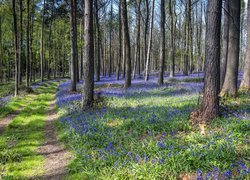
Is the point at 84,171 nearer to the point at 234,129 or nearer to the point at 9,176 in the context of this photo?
the point at 9,176

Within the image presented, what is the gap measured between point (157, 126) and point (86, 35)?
21.8ft

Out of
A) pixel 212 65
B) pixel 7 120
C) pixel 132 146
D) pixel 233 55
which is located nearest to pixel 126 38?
pixel 233 55

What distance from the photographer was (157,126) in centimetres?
814

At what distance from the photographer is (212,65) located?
8.05 meters

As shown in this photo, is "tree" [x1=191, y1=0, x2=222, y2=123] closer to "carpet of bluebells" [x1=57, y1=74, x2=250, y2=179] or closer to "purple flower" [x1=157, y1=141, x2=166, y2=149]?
"carpet of bluebells" [x1=57, y1=74, x2=250, y2=179]

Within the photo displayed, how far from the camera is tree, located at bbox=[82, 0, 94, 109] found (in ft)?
40.9

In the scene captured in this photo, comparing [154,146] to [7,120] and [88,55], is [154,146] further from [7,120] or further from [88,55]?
[7,120]

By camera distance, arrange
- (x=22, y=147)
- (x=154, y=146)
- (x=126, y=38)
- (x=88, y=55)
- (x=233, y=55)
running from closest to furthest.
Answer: (x=154, y=146)
(x=22, y=147)
(x=233, y=55)
(x=88, y=55)
(x=126, y=38)

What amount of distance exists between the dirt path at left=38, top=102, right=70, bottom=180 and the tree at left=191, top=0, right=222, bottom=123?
173 inches

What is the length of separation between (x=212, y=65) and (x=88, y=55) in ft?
21.6

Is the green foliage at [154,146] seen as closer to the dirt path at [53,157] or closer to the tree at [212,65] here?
the dirt path at [53,157]

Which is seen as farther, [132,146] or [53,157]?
[53,157]

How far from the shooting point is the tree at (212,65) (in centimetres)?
800

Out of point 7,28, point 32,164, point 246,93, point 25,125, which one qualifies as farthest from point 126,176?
point 7,28
